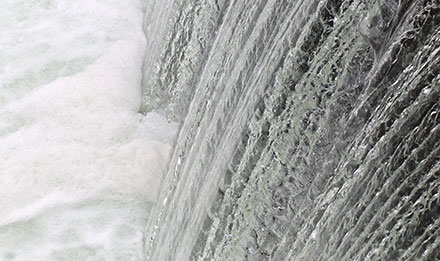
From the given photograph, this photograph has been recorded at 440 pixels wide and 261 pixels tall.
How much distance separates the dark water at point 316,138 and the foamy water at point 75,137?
424mm

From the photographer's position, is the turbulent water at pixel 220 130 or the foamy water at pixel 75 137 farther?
the foamy water at pixel 75 137

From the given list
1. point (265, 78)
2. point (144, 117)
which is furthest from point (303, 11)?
point (144, 117)

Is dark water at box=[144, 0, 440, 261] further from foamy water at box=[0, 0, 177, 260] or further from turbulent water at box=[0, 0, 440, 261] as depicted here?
foamy water at box=[0, 0, 177, 260]

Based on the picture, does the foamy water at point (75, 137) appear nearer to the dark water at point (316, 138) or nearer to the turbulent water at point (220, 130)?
the turbulent water at point (220, 130)

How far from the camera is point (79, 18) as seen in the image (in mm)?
2828

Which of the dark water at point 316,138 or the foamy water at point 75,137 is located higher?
Result: the dark water at point 316,138

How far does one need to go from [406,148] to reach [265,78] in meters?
0.39

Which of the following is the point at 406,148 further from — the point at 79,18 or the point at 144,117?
the point at 79,18

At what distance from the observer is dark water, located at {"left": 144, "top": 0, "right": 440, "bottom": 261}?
1.03 meters

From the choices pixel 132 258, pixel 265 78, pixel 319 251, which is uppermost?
pixel 265 78

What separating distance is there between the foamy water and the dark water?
424 millimetres

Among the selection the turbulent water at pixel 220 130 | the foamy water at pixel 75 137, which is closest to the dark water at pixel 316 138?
the turbulent water at pixel 220 130

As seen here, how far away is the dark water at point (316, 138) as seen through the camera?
103cm

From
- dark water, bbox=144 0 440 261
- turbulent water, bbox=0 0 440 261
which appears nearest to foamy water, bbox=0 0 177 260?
turbulent water, bbox=0 0 440 261
